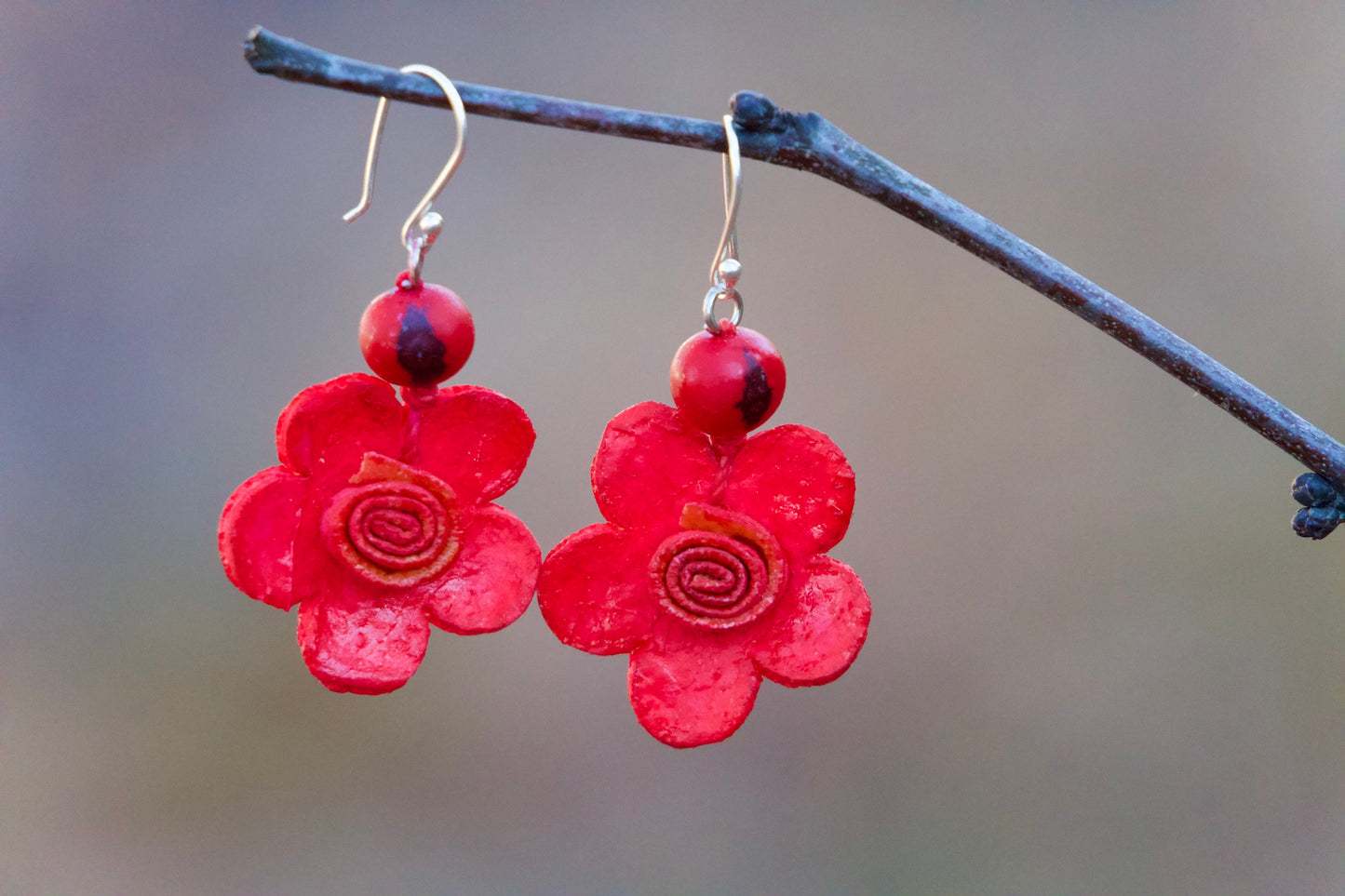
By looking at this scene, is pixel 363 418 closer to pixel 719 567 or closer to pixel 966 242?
pixel 719 567

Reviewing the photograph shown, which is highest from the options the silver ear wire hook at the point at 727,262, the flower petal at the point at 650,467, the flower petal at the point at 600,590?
the silver ear wire hook at the point at 727,262

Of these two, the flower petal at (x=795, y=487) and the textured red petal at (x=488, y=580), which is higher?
the flower petal at (x=795, y=487)

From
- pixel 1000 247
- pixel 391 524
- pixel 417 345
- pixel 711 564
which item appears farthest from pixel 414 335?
pixel 1000 247

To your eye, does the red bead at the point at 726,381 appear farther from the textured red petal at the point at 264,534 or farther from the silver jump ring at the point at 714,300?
the textured red petal at the point at 264,534

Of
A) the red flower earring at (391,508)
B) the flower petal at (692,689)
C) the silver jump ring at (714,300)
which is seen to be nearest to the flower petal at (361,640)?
the red flower earring at (391,508)

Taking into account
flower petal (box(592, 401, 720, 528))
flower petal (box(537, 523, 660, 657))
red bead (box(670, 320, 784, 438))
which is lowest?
flower petal (box(537, 523, 660, 657))

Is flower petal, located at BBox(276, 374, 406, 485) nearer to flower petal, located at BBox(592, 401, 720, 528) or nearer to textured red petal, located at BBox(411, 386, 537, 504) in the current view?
textured red petal, located at BBox(411, 386, 537, 504)

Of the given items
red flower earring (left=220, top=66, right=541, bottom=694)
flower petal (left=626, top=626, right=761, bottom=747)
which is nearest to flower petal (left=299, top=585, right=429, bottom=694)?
red flower earring (left=220, top=66, right=541, bottom=694)
